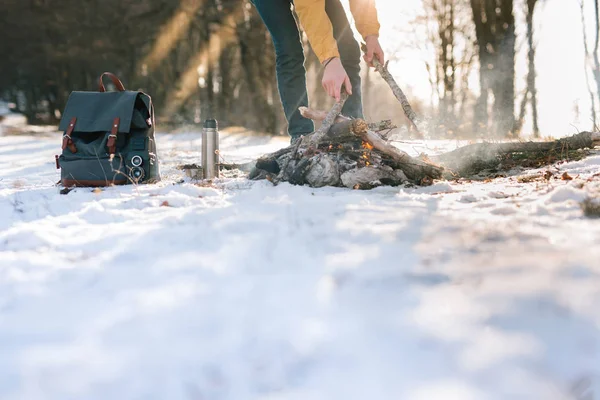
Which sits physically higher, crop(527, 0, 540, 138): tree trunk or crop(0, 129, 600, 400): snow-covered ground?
crop(527, 0, 540, 138): tree trunk

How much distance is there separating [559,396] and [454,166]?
10.7ft

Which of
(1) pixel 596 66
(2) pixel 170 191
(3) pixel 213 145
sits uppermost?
(1) pixel 596 66

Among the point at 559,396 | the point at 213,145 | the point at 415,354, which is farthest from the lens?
the point at 213,145

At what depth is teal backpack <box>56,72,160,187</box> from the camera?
119 inches

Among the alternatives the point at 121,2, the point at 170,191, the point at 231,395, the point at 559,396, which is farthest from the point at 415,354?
the point at 121,2

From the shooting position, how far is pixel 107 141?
305 centimetres

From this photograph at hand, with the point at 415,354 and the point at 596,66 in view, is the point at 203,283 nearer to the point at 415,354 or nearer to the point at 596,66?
the point at 415,354

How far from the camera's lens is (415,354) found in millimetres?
729

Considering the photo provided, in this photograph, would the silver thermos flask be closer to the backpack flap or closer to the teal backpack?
the teal backpack

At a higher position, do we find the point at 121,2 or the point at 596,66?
the point at 121,2

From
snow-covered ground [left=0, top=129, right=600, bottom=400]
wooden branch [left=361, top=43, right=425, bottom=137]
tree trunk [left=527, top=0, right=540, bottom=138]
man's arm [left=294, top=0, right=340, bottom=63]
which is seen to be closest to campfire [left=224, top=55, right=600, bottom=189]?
wooden branch [left=361, top=43, right=425, bottom=137]

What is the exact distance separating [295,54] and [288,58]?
0.20 feet

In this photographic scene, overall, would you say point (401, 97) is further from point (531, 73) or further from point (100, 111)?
point (531, 73)

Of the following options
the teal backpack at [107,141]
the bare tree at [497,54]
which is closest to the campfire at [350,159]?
the teal backpack at [107,141]
